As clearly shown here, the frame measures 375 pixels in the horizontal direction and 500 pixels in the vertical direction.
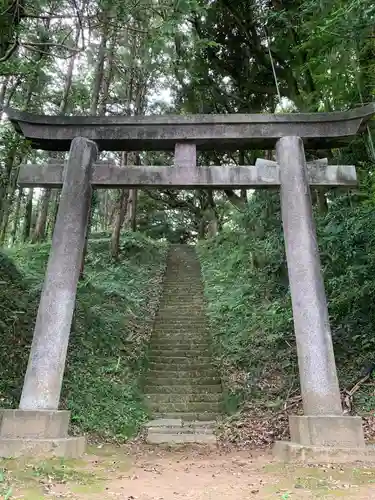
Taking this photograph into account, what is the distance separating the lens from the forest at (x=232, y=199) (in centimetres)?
696

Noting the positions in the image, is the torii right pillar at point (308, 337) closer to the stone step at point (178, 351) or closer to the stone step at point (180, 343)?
the stone step at point (178, 351)

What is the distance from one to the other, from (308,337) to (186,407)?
3.49 metres

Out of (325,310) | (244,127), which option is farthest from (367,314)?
(244,127)

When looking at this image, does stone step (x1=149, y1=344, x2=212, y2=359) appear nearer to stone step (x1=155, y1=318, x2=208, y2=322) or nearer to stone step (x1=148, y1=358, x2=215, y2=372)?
stone step (x1=148, y1=358, x2=215, y2=372)

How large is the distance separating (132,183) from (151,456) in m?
3.82

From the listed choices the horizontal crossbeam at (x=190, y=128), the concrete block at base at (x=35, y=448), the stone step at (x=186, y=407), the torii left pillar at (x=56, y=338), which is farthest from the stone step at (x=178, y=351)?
the horizontal crossbeam at (x=190, y=128)

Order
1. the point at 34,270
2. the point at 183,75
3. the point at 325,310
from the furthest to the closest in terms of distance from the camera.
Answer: the point at 183,75, the point at 34,270, the point at 325,310

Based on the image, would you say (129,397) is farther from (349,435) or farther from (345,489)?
(345,489)

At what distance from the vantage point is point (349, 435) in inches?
184

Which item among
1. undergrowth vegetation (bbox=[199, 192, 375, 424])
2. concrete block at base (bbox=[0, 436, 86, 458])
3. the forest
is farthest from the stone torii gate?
undergrowth vegetation (bbox=[199, 192, 375, 424])

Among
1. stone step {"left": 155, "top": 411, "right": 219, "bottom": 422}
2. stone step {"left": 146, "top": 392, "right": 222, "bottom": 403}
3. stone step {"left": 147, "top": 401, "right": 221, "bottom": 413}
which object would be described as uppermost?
stone step {"left": 146, "top": 392, "right": 222, "bottom": 403}

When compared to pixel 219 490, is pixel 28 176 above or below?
above

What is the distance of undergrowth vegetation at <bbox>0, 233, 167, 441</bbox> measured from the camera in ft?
21.5

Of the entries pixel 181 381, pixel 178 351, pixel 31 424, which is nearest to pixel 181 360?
pixel 178 351
